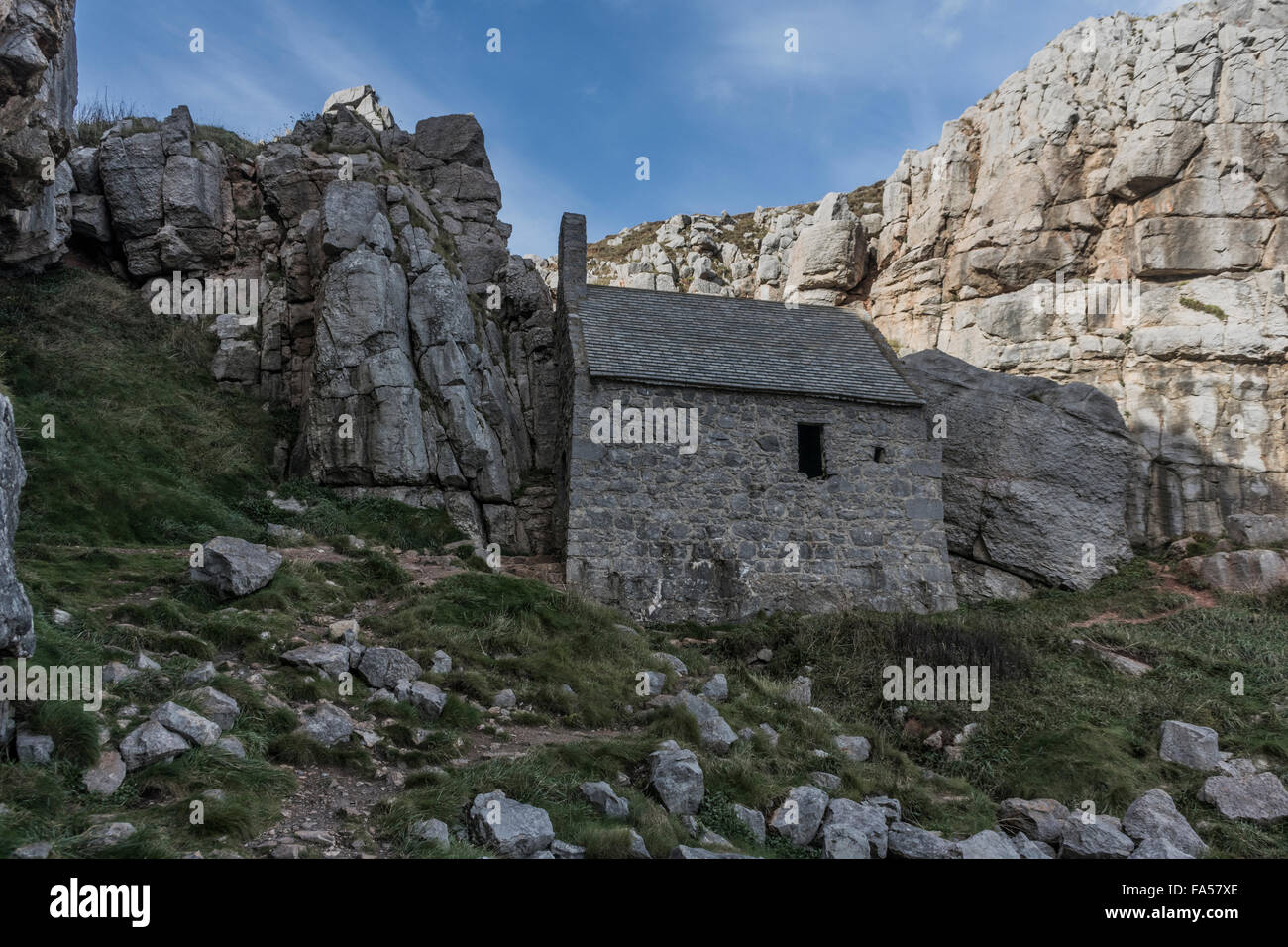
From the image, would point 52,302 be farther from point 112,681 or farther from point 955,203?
point 955,203

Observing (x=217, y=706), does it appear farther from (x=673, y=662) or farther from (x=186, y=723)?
(x=673, y=662)

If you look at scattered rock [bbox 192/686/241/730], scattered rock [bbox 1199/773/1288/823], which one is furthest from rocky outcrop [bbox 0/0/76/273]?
scattered rock [bbox 1199/773/1288/823]

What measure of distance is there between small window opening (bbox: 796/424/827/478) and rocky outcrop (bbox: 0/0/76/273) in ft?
48.9

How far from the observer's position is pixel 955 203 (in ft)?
104

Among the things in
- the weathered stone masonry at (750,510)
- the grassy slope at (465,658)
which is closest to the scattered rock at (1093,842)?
the grassy slope at (465,658)

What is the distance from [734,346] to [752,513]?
4.78m

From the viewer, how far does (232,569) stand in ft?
36.4

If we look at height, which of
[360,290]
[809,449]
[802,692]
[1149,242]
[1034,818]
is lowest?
[1034,818]

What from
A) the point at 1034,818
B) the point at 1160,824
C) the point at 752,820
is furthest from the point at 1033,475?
the point at 752,820

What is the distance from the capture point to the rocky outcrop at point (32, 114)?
10531 mm

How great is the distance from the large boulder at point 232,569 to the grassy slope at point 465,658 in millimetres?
255

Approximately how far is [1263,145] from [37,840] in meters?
34.5

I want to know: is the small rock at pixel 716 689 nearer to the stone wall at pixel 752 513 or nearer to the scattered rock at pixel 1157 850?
the stone wall at pixel 752 513

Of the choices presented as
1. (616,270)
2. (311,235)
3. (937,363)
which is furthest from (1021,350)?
(616,270)
